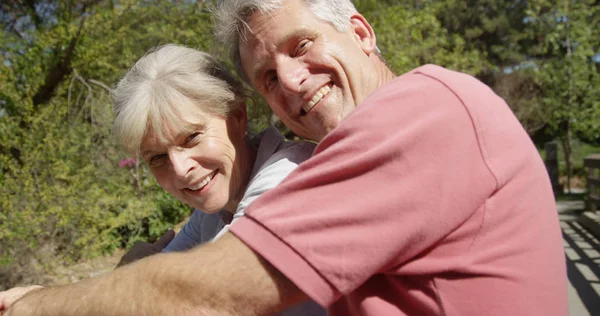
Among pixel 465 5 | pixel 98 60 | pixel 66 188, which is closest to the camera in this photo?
pixel 66 188

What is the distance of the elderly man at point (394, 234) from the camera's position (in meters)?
1.03

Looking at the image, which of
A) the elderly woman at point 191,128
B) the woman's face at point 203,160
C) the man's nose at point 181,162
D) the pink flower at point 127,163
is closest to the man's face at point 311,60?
the elderly woman at point 191,128

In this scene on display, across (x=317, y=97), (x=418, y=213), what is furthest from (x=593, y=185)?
(x=418, y=213)

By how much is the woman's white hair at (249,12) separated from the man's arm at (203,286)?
3.20 feet

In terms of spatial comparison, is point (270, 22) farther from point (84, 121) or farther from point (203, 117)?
point (84, 121)

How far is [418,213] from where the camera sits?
1046 mm

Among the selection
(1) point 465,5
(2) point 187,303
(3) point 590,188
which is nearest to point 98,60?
(2) point 187,303

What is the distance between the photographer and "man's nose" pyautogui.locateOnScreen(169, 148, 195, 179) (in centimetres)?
202

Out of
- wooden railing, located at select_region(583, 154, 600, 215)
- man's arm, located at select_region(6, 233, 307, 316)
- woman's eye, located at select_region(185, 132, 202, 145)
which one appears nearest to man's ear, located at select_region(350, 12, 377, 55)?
woman's eye, located at select_region(185, 132, 202, 145)

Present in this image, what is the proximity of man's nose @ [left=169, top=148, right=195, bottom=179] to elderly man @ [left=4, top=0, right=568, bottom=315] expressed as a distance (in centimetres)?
80

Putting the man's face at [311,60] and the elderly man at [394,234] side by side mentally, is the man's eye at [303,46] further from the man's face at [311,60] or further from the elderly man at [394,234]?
the elderly man at [394,234]

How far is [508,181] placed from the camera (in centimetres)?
113

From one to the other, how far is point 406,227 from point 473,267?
0.58ft

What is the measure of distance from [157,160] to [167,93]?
0.87 feet
